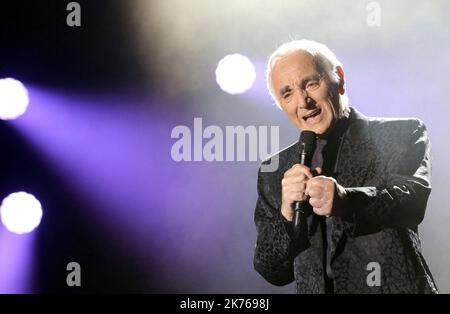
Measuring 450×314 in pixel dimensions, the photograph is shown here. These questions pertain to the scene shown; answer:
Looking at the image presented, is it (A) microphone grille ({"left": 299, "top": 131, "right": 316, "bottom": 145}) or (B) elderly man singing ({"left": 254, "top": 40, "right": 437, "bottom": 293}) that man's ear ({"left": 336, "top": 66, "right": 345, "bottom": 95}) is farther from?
(A) microphone grille ({"left": 299, "top": 131, "right": 316, "bottom": 145})

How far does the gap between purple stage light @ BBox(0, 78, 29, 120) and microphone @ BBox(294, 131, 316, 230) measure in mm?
1565

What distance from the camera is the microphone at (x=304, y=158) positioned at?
1.76 metres

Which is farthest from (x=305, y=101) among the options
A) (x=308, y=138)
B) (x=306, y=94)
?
(x=308, y=138)

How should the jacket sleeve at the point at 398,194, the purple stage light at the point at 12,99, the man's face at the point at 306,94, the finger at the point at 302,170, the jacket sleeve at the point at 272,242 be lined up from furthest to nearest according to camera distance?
the purple stage light at the point at 12,99 < the man's face at the point at 306,94 < the jacket sleeve at the point at 272,242 < the jacket sleeve at the point at 398,194 < the finger at the point at 302,170

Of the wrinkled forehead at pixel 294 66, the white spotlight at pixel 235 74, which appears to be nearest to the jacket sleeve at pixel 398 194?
the wrinkled forehead at pixel 294 66

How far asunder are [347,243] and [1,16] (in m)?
2.01

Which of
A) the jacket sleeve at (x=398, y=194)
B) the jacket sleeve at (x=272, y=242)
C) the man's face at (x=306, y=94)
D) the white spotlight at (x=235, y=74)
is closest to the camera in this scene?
the jacket sleeve at (x=398, y=194)

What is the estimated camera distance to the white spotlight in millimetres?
2629

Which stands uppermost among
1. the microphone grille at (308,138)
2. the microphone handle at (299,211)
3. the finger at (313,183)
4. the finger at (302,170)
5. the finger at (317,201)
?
the microphone grille at (308,138)

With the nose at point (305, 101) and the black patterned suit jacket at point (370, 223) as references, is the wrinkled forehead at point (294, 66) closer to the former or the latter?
the nose at point (305, 101)

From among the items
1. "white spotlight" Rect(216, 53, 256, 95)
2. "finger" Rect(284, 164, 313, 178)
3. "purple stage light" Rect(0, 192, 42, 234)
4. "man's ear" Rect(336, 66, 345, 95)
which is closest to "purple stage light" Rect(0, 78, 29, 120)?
"purple stage light" Rect(0, 192, 42, 234)

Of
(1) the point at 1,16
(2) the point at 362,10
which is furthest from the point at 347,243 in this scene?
(1) the point at 1,16

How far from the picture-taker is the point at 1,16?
2.77 meters
